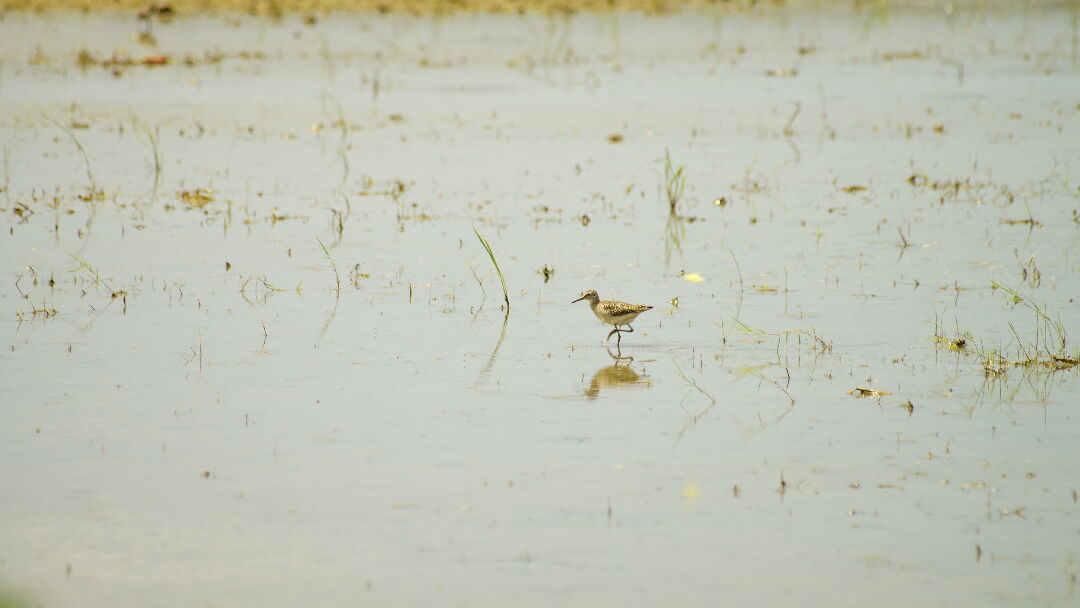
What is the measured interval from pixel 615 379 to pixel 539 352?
0.87 metres

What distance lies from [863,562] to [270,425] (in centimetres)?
372

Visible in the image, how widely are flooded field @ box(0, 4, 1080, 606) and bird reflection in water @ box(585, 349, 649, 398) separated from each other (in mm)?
51

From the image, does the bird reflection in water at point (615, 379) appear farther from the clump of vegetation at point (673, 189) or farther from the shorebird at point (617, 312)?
the clump of vegetation at point (673, 189)

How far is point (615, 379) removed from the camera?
941 cm

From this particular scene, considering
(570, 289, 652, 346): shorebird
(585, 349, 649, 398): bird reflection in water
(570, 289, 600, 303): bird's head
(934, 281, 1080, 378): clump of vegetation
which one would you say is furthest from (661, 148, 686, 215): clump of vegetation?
(585, 349, 649, 398): bird reflection in water

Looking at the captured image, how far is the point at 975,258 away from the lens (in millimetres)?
12891

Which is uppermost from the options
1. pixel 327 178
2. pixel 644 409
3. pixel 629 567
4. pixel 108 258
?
pixel 327 178

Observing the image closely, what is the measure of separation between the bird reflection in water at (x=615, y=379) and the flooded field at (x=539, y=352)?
2.0 inches

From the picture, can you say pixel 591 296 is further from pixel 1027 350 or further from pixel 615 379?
pixel 1027 350

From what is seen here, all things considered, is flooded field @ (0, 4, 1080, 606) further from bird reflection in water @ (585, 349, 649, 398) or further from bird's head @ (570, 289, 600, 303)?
bird's head @ (570, 289, 600, 303)

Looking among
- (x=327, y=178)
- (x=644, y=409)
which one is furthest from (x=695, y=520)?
(x=327, y=178)

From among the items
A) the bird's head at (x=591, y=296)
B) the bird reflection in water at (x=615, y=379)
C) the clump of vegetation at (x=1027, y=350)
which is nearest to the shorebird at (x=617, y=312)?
the bird's head at (x=591, y=296)

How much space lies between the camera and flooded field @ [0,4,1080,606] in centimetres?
659

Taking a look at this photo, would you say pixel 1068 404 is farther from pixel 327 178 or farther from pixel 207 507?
pixel 327 178
